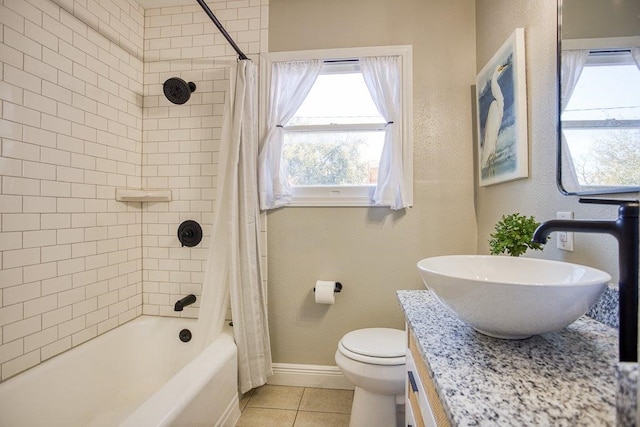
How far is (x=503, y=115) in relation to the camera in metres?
1.36

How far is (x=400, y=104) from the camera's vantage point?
1.77 meters

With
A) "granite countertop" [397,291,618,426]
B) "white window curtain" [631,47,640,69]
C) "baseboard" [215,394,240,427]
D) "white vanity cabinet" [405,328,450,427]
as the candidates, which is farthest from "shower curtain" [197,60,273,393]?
"white window curtain" [631,47,640,69]

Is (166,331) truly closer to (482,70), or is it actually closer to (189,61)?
(189,61)

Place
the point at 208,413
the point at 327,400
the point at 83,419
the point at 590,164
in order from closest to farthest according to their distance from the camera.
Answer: the point at 590,164, the point at 208,413, the point at 83,419, the point at 327,400

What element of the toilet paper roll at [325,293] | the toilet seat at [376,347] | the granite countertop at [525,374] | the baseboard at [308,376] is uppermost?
the granite countertop at [525,374]

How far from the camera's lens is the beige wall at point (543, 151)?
2.87 feet

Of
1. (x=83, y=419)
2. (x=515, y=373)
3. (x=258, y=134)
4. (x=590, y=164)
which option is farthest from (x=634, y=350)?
(x=83, y=419)

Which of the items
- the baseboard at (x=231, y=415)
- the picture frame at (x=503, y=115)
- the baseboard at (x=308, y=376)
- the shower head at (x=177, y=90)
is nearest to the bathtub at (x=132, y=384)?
the baseboard at (x=231, y=415)

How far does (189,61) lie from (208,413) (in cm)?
216

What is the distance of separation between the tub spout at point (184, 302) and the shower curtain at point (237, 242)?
0.18 m

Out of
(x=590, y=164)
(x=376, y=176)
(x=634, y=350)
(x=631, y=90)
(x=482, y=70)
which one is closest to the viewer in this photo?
(x=634, y=350)

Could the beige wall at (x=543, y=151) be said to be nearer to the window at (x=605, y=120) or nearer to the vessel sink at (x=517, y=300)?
the window at (x=605, y=120)

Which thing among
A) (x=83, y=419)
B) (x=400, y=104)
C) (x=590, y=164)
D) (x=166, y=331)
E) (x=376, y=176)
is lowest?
(x=83, y=419)

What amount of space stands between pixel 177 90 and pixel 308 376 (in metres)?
2.13
